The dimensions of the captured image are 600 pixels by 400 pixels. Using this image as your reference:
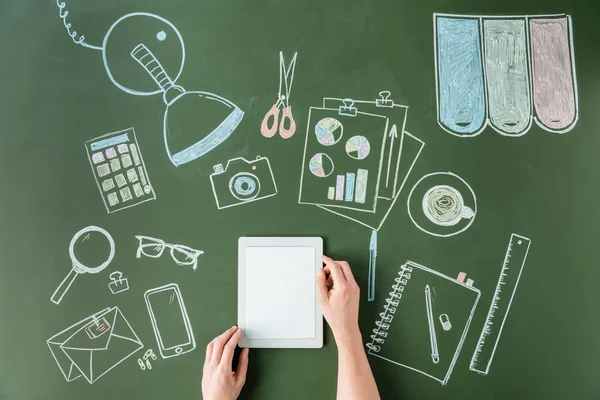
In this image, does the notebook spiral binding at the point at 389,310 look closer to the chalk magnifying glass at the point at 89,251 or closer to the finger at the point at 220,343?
the finger at the point at 220,343

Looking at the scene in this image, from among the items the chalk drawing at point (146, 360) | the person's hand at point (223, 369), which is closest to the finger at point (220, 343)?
the person's hand at point (223, 369)

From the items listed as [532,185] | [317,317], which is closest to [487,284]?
[532,185]

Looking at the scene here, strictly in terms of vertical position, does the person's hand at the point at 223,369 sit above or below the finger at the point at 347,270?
below

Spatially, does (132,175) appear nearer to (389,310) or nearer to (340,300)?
(340,300)

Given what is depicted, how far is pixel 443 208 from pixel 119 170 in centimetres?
99

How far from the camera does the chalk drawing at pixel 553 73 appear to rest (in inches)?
47.7

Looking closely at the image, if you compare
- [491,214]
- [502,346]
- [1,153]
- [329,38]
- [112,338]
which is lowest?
[502,346]

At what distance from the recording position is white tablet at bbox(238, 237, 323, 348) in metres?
1.14

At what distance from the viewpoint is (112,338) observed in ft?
3.77

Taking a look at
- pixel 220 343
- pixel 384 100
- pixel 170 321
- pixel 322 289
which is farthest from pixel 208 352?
pixel 384 100

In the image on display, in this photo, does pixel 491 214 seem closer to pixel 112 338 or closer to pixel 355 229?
pixel 355 229

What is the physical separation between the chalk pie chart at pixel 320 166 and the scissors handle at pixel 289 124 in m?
0.10

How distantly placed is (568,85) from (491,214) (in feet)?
1.57

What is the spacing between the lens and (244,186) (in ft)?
3.89
